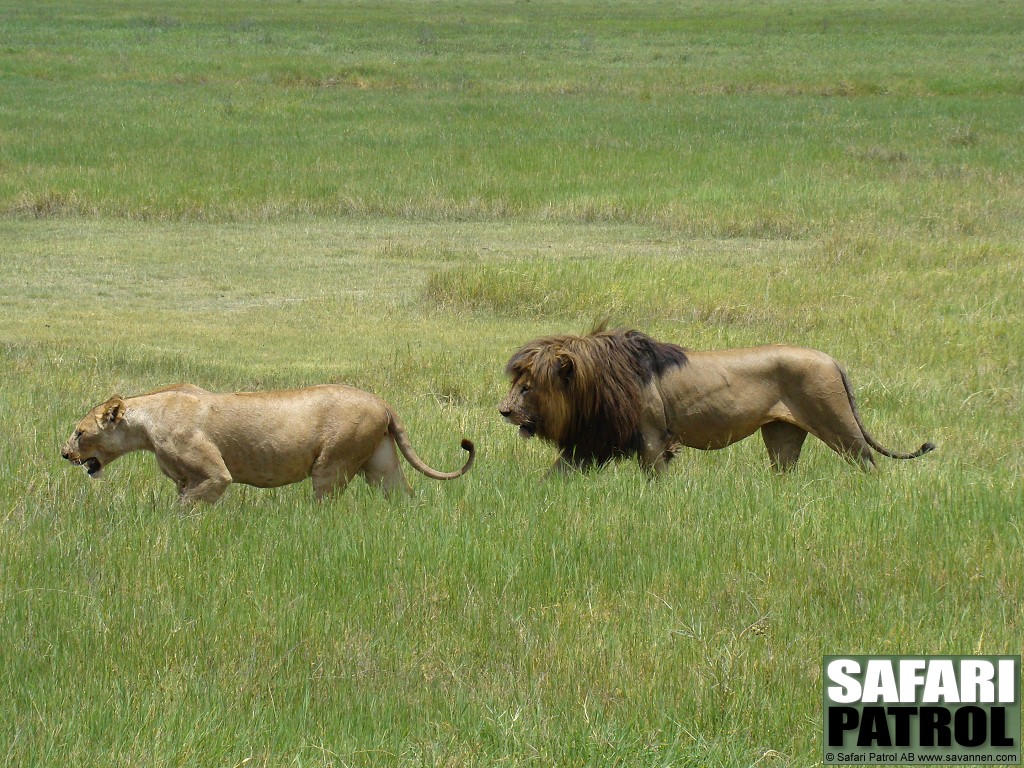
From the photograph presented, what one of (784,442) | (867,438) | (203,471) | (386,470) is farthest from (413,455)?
(867,438)

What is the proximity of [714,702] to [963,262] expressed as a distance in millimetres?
12929

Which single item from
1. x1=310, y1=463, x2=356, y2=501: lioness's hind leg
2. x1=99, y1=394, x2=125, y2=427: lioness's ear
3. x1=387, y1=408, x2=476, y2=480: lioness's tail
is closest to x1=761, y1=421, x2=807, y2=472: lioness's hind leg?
x1=387, y1=408, x2=476, y2=480: lioness's tail

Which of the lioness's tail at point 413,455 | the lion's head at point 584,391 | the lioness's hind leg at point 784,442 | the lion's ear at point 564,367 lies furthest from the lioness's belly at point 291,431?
the lioness's hind leg at point 784,442

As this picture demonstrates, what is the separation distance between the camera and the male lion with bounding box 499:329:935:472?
7125 mm

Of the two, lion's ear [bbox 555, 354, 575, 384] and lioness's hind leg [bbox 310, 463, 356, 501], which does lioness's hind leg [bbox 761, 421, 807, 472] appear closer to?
lion's ear [bbox 555, 354, 575, 384]

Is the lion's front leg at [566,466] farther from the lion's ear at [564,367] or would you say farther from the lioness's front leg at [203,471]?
the lioness's front leg at [203,471]

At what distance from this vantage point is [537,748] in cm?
409

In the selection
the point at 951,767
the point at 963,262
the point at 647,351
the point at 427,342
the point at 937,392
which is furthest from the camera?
the point at 963,262

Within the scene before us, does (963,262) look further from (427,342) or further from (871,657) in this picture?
(871,657)

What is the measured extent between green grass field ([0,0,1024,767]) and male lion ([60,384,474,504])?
0.20 metres

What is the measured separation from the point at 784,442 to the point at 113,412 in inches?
153

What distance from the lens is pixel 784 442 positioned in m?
7.80

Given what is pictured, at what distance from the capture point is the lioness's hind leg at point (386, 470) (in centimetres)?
705

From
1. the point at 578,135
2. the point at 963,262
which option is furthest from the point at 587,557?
the point at 578,135
